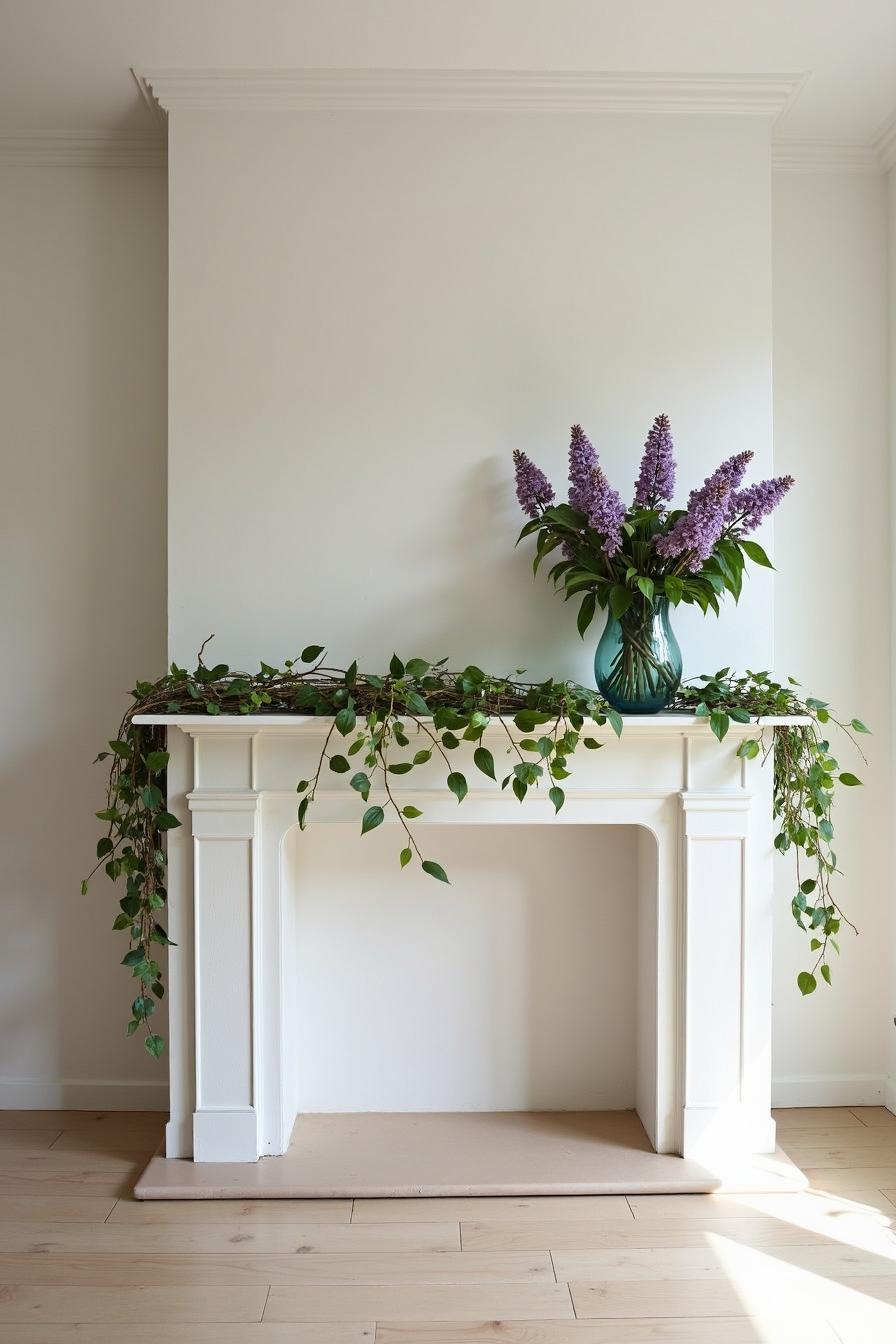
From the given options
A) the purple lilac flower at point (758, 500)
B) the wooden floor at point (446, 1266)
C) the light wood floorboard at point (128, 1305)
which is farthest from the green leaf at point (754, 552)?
the light wood floorboard at point (128, 1305)

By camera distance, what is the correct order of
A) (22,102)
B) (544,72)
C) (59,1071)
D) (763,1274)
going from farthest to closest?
1. (59,1071)
2. (22,102)
3. (544,72)
4. (763,1274)

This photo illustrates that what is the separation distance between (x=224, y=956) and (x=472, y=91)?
2.16 m

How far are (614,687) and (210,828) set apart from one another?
3.25 ft

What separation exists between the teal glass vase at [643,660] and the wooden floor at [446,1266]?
1.11 meters

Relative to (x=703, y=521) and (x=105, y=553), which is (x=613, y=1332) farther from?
(x=105, y=553)

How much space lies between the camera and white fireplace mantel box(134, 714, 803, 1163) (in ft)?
7.44

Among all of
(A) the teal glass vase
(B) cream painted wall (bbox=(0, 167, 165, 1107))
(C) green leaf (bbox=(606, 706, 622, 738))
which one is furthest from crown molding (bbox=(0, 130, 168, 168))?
(C) green leaf (bbox=(606, 706, 622, 738))

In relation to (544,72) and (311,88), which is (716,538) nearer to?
(544,72)

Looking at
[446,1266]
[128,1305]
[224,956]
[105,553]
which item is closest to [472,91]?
[105,553]

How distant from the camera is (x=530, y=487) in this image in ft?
7.44

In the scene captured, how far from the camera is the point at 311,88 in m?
2.38

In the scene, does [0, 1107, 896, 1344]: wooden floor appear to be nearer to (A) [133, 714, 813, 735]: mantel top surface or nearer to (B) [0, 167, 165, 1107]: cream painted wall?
(B) [0, 167, 165, 1107]: cream painted wall

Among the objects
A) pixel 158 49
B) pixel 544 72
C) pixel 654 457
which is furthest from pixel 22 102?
pixel 654 457

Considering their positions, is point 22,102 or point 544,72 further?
point 22,102
